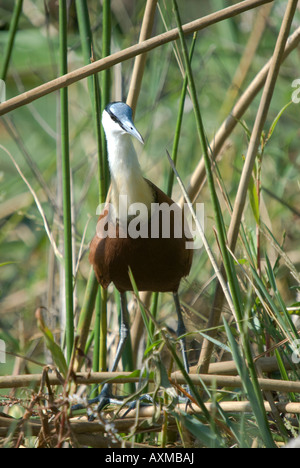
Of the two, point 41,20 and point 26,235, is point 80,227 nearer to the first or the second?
point 26,235

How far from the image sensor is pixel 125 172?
1661mm

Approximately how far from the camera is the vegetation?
1186 mm

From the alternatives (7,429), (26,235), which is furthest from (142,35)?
(26,235)

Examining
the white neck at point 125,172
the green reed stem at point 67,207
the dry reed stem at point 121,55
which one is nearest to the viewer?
the dry reed stem at point 121,55

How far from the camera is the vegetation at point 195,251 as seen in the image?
1186 mm

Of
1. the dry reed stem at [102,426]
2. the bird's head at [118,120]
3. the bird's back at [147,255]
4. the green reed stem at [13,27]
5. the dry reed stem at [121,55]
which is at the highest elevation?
the green reed stem at [13,27]

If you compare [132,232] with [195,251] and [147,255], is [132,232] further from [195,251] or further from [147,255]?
[195,251]

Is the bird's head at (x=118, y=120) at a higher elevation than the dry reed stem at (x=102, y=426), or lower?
higher

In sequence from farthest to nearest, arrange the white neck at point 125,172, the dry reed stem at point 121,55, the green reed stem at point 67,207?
the white neck at point 125,172, the green reed stem at point 67,207, the dry reed stem at point 121,55

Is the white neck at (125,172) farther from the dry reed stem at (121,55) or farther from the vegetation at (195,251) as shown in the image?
the dry reed stem at (121,55)

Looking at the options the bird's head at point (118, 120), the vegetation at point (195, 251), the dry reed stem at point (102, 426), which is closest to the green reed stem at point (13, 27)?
the vegetation at point (195, 251)

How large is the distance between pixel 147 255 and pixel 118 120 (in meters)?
0.38

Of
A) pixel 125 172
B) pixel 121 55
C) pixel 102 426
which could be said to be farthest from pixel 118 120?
pixel 102 426

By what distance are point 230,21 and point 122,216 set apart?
1.42 metres
